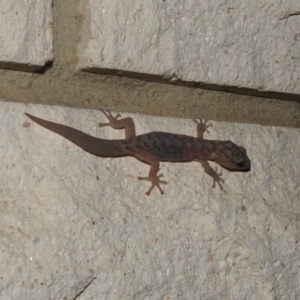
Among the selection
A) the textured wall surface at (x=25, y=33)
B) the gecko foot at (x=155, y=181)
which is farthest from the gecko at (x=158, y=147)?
the textured wall surface at (x=25, y=33)

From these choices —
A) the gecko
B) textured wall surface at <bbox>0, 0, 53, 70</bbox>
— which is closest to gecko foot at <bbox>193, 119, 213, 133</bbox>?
the gecko

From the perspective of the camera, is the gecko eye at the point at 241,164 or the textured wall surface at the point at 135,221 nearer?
the textured wall surface at the point at 135,221

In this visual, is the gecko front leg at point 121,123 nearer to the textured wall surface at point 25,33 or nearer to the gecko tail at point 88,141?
the gecko tail at point 88,141

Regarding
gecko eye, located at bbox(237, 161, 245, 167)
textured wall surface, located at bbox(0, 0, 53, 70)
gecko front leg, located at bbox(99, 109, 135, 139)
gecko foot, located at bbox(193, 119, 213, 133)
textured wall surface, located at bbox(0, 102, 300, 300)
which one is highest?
textured wall surface, located at bbox(0, 0, 53, 70)

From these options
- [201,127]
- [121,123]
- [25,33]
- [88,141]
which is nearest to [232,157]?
[201,127]

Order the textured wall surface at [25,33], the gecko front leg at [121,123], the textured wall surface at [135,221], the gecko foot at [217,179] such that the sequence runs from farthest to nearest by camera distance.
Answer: the gecko foot at [217,179], the gecko front leg at [121,123], the textured wall surface at [25,33], the textured wall surface at [135,221]

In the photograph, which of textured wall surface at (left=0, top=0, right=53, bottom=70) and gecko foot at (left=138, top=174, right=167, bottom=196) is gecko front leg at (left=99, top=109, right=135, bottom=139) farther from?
textured wall surface at (left=0, top=0, right=53, bottom=70)

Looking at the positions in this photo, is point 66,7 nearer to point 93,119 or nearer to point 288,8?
point 93,119

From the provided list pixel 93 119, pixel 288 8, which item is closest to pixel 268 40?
pixel 288 8
